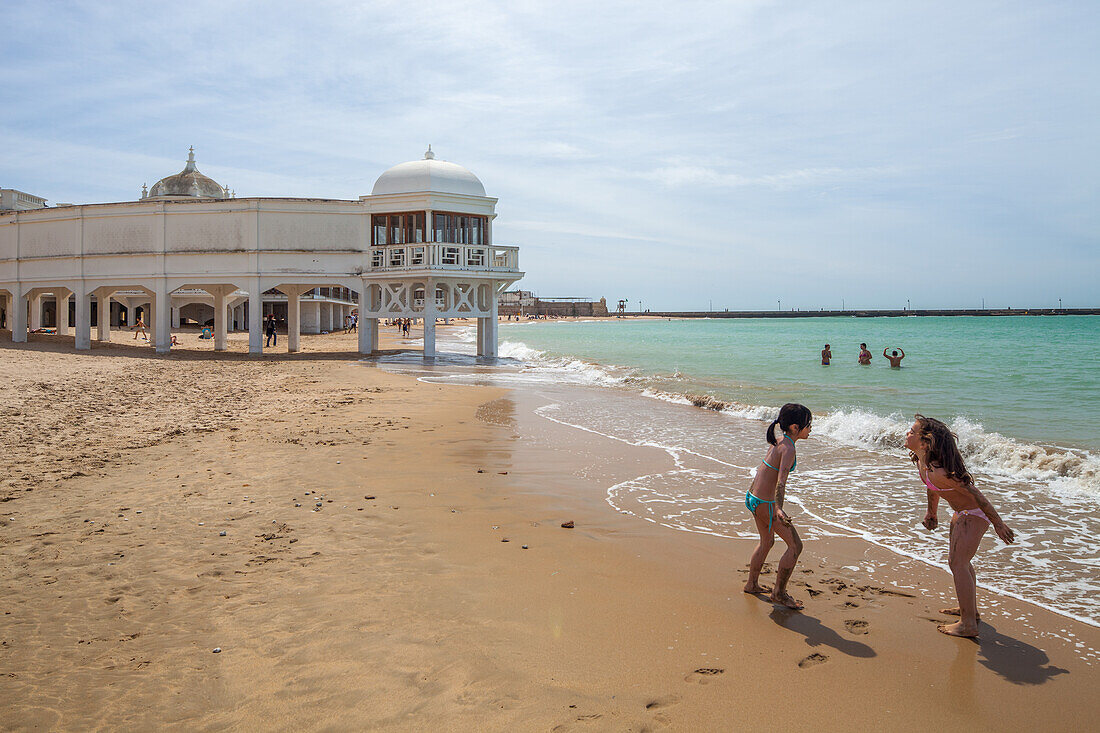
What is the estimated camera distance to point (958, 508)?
197 inches

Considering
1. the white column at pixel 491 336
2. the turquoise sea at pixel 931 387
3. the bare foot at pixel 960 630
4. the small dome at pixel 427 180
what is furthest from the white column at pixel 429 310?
the bare foot at pixel 960 630

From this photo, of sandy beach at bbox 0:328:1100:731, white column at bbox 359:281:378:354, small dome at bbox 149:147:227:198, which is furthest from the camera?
small dome at bbox 149:147:227:198

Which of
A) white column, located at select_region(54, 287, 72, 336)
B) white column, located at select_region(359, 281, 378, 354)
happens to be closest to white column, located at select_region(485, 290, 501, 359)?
white column, located at select_region(359, 281, 378, 354)

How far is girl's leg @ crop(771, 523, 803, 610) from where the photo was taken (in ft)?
16.7

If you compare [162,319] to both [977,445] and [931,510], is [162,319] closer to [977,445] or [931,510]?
[977,445]

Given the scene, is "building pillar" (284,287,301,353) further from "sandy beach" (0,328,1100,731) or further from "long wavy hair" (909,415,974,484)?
"long wavy hair" (909,415,974,484)

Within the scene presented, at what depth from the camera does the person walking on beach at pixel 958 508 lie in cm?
477

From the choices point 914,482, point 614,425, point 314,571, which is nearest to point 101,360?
point 614,425

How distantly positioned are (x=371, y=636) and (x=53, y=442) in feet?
24.8

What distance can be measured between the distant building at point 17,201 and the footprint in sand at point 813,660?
44307 mm

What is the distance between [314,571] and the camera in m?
5.46

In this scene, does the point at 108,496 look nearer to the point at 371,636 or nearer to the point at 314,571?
the point at 314,571

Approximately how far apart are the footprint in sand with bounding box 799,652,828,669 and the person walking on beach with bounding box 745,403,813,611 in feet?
2.32

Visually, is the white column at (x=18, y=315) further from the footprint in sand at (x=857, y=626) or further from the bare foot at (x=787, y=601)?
the footprint in sand at (x=857, y=626)
